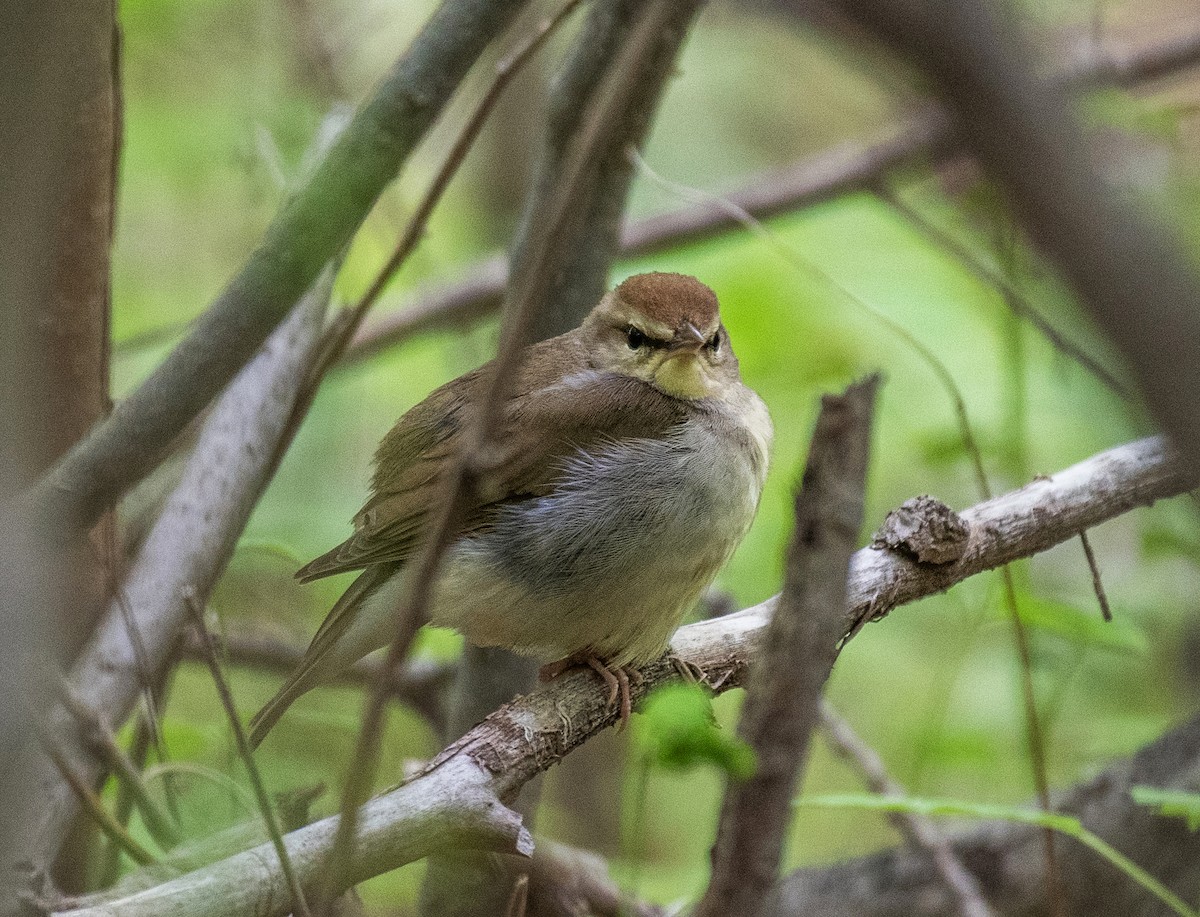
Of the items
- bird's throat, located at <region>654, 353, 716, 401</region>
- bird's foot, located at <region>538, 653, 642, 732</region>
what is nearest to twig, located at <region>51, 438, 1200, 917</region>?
bird's foot, located at <region>538, 653, 642, 732</region>

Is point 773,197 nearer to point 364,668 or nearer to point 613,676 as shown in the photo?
point 364,668

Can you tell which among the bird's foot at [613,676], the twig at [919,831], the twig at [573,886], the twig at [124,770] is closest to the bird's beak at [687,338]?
the bird's foot at [613,676]

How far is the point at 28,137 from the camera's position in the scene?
1884 millimetres

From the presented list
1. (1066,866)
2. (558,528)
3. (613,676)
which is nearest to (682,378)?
(558,528)

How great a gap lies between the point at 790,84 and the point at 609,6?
6.80m

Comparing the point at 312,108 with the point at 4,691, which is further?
the point at 312,108

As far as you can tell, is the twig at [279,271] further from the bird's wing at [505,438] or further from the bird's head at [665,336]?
the bird's head at [665,336]

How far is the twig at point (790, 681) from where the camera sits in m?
1.29

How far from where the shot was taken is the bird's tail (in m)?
3.20

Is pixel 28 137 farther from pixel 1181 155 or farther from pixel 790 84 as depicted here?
pixel 790 84

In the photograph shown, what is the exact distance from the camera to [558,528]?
10.8 ft

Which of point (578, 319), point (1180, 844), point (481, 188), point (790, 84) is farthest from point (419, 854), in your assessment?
point (790, 84)

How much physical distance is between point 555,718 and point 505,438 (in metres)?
0.90

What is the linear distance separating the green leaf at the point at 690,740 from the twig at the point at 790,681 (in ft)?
0.06
